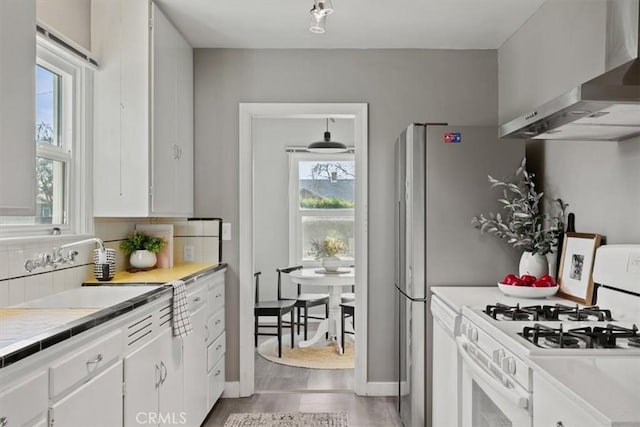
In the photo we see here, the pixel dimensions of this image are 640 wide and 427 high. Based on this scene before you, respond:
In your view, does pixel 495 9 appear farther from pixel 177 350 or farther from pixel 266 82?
pixel 177 350

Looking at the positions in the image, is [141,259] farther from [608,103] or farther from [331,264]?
[608,103]

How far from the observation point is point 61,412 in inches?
58.9

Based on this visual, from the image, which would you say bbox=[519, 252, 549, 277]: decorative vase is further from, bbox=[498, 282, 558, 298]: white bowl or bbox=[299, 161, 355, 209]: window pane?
bbox=[299, 161, 355, 209]: window pane

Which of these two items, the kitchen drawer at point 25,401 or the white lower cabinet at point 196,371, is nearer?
the kitchen drawer at point 25,401

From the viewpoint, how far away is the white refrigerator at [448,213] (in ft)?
9.40

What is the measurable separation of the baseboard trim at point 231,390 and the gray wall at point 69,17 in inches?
93.8

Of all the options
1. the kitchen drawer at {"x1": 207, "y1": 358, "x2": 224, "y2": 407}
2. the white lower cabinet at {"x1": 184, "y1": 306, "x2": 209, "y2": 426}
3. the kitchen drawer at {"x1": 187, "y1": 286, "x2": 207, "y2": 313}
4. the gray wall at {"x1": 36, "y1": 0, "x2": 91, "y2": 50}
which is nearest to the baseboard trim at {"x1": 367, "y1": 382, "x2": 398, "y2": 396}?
the kitchen drawer at {"x1": 207, "y1": 358, "x2": 224, "y2": 407}

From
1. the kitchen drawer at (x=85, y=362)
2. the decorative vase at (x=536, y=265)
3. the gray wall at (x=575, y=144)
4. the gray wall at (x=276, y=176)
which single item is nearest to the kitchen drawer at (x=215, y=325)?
the kitchen drawer at (x=85, y=362)

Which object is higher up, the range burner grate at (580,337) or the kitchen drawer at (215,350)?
the range burner grate at (580,337)

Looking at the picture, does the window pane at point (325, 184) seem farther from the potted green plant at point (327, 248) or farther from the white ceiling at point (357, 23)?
the white ceiling at point (357, 23)

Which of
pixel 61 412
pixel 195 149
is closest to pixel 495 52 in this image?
pixel 195 149

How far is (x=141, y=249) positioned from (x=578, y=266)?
2513 mm

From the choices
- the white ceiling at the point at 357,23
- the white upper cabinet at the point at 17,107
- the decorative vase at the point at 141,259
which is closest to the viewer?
the white upper cabinet at the point at 17,107

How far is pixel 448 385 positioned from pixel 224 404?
174 cm
